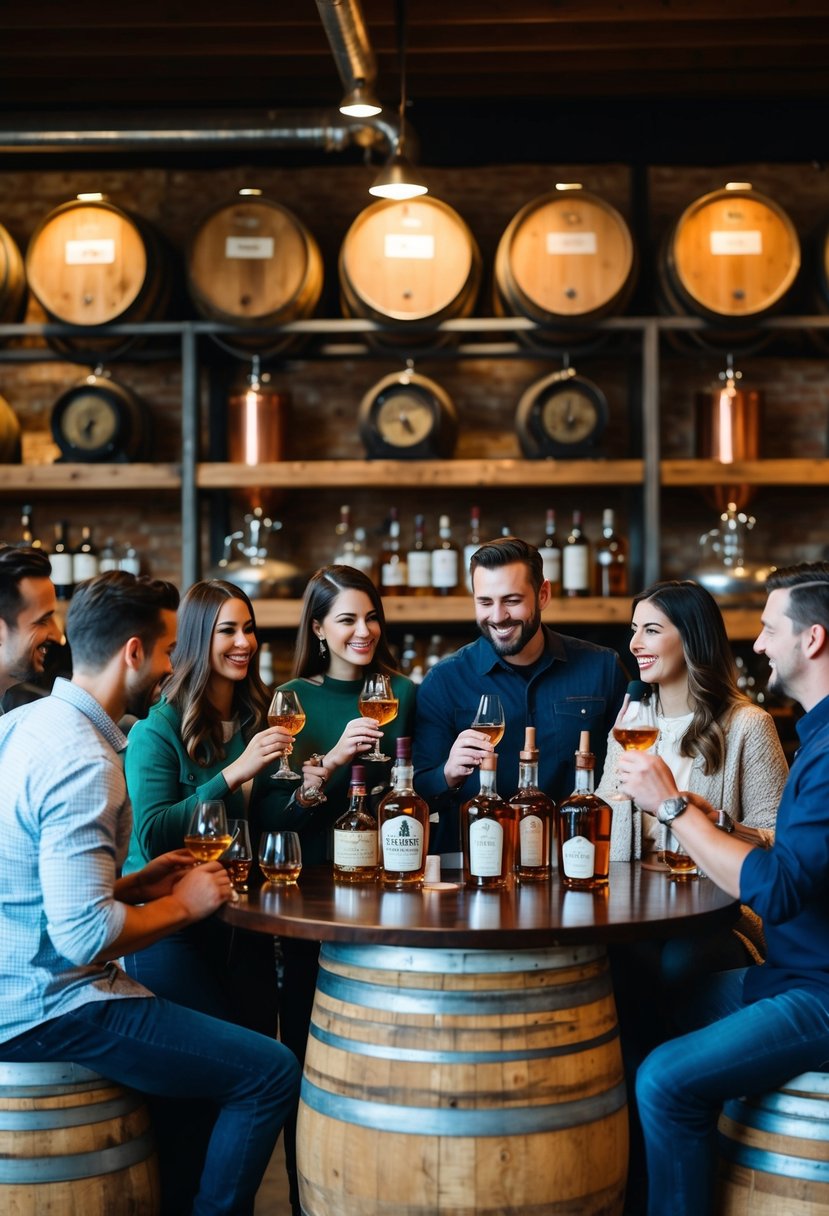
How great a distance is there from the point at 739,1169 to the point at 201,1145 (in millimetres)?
1215

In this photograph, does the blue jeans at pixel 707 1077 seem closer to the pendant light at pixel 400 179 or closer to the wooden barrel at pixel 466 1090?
the wooden barrel at pixel 466 1090

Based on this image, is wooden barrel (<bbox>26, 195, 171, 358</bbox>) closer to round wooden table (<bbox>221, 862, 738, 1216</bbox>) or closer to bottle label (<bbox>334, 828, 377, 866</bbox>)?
bottle label (<bbox>334, 828, 377, 866</bbox>)

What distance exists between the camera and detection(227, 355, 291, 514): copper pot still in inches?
218

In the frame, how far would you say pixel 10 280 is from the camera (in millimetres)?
5523

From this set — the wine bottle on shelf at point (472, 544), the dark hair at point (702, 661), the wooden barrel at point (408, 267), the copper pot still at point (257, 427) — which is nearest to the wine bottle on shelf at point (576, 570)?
the wine bottle on shelf at point (472, 544)

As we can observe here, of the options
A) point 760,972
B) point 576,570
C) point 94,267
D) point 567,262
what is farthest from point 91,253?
point 760,972

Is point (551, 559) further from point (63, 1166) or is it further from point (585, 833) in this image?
point (63, 1166)

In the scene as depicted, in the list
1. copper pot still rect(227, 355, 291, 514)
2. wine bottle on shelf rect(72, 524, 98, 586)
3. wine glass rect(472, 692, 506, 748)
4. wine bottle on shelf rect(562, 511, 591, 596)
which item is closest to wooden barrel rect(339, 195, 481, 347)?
→ copper pot still rect(227, 355, 291, 514)

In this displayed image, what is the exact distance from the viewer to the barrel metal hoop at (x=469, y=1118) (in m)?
2.29

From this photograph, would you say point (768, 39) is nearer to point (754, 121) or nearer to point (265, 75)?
point (754, 121)

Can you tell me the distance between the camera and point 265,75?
5.63 m

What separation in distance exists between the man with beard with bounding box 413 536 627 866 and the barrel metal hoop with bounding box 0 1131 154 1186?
121 cm

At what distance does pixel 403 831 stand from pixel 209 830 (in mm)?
374

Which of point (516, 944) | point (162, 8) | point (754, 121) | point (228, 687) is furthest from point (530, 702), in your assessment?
point (754, 121)
